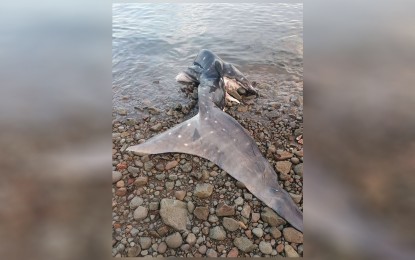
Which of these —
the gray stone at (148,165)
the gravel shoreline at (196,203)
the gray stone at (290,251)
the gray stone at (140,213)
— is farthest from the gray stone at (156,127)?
the gray stone at (290,251)

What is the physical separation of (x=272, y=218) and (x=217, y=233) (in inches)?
7.5

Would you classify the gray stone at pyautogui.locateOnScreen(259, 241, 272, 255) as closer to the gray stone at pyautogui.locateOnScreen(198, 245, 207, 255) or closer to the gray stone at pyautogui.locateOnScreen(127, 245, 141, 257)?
the gray stone at pyautogui.locateOnScreen(198, 245, 207, 255)

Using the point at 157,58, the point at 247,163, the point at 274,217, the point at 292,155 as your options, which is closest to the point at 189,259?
the point at 274,217

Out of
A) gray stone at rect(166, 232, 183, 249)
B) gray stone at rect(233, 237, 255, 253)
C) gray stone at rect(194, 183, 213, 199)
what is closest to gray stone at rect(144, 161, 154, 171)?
gray stone at rect(194, 183, 213, 199)

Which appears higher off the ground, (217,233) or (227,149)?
(227,149)

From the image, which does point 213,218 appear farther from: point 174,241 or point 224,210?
point 174,241

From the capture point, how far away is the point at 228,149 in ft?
4.62

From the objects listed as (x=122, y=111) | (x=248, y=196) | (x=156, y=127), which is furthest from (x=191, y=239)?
(x=122, y=111)

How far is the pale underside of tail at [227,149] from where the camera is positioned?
125 cm

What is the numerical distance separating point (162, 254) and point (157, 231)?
0.08 metres

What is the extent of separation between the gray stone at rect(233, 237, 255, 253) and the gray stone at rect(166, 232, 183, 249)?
18 cm

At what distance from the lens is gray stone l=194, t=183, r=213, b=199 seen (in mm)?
1241
